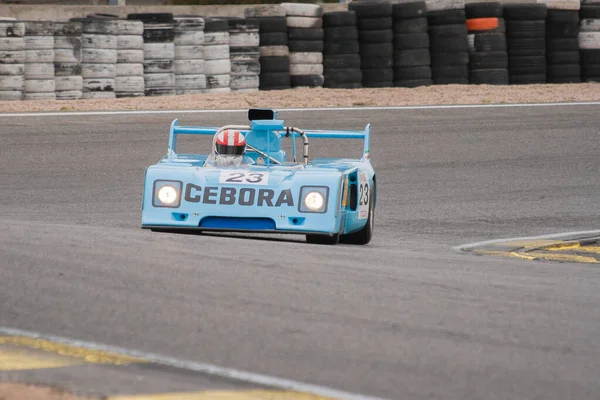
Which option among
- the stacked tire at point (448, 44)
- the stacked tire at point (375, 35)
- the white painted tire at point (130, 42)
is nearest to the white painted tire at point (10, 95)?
the white painted tire at point (130, 42)

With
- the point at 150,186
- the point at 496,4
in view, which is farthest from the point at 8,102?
the point at 150,186

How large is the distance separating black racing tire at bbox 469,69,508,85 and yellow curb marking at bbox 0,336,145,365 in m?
13.8

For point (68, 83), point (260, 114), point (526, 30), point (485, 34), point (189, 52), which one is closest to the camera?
point (260, 114)

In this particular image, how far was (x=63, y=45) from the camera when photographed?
1460 cm

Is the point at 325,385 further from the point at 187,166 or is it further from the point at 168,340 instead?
the point at 187,166

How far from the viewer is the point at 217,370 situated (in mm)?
3467

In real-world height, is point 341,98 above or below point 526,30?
below

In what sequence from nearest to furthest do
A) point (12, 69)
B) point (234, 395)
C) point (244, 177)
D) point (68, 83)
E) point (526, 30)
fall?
point (234, 395)
point (244, 177)
point (12, 69)
point (68, 83)
point (526, 30)

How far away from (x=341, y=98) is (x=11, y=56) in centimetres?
469

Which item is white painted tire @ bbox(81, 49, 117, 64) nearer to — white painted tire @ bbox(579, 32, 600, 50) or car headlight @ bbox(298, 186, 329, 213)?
white painted tire @ bbox(579, 32, 600, 50)

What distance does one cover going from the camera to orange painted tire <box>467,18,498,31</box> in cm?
1653

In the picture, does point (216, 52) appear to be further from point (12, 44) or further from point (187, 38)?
point (12, 44)

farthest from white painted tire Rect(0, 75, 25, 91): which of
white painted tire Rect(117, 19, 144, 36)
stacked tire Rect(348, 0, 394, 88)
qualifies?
stacked tire Rect(348, 0, 394, 88)

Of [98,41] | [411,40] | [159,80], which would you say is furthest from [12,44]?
[411,40]
